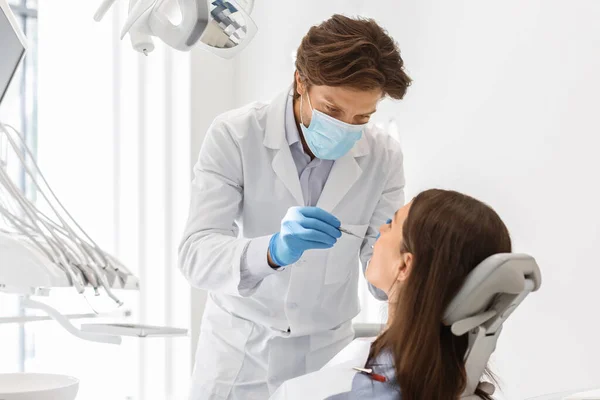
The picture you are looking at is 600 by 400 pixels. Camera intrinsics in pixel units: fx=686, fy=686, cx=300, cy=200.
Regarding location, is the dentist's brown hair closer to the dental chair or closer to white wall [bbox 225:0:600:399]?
the dental chair

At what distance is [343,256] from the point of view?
181cm

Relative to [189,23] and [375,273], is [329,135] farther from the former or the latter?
[189,23]

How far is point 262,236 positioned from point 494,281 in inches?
26.1

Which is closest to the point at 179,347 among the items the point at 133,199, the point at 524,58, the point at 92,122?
the point at 133,199

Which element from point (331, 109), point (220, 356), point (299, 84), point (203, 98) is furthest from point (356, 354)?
point (203, 98)

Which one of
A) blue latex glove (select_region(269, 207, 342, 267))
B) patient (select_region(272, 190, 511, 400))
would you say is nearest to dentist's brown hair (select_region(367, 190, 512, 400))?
patient (select_region(272, 190, 511, 400))

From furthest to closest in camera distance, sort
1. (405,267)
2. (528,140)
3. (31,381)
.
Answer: (528,140) → (405,267) → (31,381)

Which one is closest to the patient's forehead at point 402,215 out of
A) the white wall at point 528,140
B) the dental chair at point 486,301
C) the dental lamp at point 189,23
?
the dental chair at point 486,301

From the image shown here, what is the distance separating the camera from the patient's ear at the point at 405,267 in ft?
4.64

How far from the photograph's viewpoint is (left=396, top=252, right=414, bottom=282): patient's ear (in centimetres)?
141

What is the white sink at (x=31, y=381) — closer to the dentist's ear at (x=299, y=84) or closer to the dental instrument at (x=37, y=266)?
the dental instrument at (x=37, y=266)

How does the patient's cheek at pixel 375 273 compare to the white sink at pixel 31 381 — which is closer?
the white sink at pixel 31 381

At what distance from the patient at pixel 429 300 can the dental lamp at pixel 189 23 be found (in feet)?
1.70

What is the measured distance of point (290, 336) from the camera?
1.74 meters
